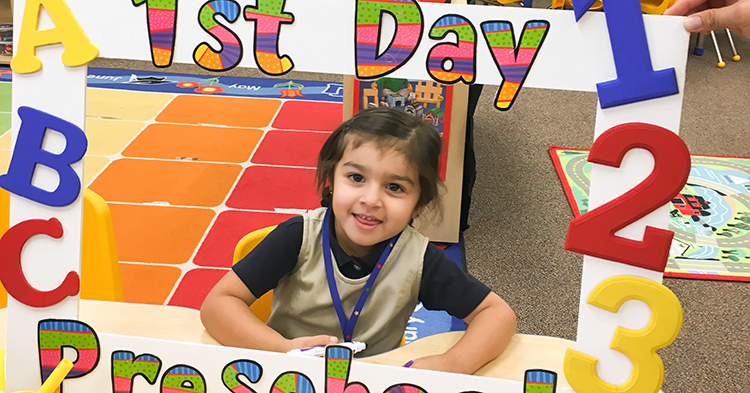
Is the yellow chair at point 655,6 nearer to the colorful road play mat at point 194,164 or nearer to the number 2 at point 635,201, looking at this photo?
the colorful road play mat at point 194,164

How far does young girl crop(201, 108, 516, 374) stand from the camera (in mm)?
958

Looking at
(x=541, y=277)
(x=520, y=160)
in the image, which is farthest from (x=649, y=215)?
(x=520, y=160)

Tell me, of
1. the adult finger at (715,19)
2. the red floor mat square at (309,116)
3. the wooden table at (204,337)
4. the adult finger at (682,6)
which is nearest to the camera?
the adult finger at (715,19)

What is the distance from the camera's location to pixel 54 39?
75cm

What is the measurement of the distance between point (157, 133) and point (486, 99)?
6.34 feet

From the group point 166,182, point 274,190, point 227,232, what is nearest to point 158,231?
point 227,232

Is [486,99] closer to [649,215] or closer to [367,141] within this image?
[367,141]

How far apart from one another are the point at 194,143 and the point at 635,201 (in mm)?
2692

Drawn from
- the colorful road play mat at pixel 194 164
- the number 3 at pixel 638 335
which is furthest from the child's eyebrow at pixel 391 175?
the colorful road play mat at pixel 194 164

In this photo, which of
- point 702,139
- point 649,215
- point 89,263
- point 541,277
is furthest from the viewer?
point 702,139

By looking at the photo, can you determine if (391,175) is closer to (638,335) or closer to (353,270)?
(353,270)

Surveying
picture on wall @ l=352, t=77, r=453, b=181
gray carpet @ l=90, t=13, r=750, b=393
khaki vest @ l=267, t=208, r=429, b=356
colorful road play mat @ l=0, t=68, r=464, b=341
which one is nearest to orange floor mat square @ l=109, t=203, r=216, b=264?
colorful road play mat @ l=0, t=68, r=464, b=341

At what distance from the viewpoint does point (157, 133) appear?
3205 mm

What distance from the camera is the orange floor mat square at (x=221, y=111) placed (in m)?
3.37
